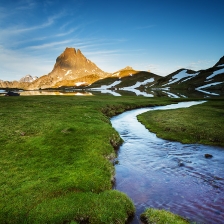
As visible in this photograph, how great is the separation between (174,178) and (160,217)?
6658 mm

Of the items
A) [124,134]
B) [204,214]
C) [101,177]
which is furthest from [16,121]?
[204,214]

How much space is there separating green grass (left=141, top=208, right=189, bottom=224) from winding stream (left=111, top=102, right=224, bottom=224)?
0.63 meters

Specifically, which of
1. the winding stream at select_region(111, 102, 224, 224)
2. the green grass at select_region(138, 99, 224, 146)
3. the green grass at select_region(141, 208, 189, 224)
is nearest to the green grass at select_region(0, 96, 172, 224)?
the green grass at select_region(141, 208, 189, 224)

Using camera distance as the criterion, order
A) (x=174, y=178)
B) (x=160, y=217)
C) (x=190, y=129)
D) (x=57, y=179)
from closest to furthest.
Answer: (x=160, y=217) < (x=57, y=179) < (x=174, y=178) < (x=190, y=129)

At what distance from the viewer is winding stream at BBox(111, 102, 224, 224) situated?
14.0m

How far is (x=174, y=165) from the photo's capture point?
21.3 m

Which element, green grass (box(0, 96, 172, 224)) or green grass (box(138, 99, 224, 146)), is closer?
green grass (box(0, 96, 172, 224))

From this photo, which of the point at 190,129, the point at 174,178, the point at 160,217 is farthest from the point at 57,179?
the point at 190,129

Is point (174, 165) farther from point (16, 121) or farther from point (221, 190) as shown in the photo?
point (16, 121)

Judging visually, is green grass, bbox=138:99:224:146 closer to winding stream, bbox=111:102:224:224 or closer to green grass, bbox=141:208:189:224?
winding stream, bbox=111:102:224:224

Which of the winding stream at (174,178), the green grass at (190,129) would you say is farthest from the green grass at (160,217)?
the green grass at (190,129)

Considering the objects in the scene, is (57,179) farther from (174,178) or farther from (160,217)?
(174,178)

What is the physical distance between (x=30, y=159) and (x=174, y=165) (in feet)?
47.6

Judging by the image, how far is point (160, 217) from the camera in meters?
12.3
